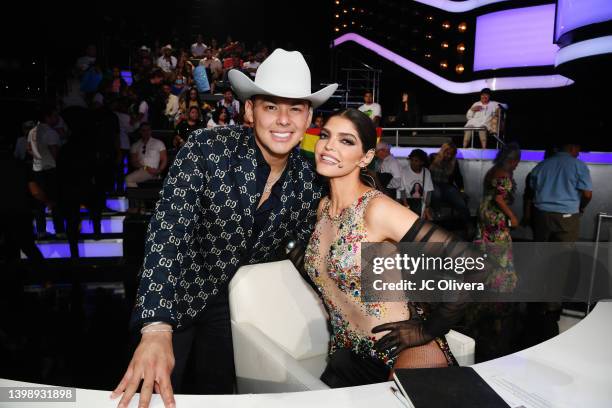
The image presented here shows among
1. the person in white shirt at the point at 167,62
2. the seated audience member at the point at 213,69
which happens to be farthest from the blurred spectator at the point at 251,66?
the person in white shirt at the point at 167,62

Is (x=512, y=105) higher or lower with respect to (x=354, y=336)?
higher

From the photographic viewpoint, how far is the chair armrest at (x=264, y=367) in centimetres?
144

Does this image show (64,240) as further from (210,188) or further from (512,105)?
(512,105)

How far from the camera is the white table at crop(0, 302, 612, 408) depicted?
1.07 metres

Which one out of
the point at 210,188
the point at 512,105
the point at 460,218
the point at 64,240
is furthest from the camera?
the point at 512,105

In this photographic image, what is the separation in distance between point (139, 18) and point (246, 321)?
15.2 meters

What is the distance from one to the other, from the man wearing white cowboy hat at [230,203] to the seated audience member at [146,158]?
15.6 feet

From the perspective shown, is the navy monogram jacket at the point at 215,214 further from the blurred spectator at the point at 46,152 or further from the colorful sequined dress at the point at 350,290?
the blurred spectator at the point at 46,152

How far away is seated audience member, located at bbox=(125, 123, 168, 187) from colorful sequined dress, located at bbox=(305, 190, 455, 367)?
200 inches

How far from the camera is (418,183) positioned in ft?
21.2

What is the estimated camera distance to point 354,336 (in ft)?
5.68

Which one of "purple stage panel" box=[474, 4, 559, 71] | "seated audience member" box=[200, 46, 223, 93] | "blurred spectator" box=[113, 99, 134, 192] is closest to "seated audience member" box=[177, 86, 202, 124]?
"blurred spectator" box=[113, 99, 134, 192]

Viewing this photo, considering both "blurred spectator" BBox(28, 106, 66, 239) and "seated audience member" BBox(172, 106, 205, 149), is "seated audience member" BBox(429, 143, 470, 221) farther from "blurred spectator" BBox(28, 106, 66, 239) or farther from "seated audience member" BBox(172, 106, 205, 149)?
"blurred spectator" BBox(28, 106, 66, 239)

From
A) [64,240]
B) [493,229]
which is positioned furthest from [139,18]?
[493,229]
